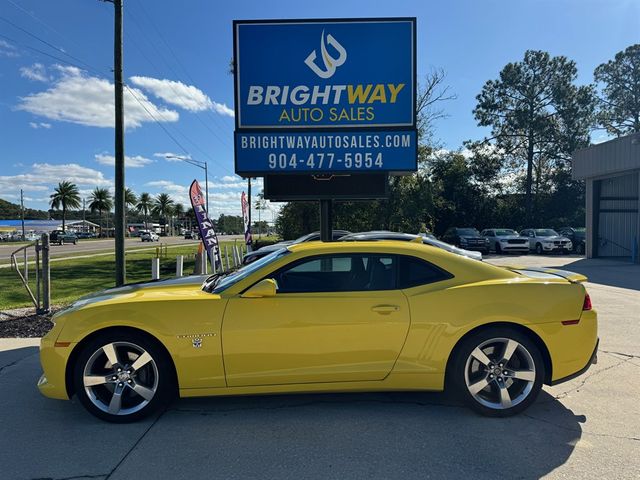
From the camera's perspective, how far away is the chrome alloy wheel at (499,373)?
3727mm

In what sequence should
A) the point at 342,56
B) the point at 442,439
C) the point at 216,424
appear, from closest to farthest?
the point at 442,439 → the point at 216,424 → the point at 342,56

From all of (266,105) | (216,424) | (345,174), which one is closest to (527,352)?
(216,424)

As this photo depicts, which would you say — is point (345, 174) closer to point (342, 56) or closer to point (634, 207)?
point (342, 56)

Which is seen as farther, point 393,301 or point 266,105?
point 266,105

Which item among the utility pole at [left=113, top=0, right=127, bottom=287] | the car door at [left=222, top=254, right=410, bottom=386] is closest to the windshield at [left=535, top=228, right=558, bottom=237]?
the utility pole at [left=113, top=0, right=127, bottom=287]

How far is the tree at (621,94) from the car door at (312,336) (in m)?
49.4

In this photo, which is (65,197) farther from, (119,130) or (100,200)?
(119,130)

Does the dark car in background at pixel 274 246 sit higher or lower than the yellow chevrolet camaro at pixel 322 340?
higher

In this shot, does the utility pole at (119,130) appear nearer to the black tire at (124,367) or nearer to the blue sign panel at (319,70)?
the blue sign panel at (319,70)

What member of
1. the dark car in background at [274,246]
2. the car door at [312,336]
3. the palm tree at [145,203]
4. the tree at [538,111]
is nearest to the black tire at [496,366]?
the car door at [312,336]

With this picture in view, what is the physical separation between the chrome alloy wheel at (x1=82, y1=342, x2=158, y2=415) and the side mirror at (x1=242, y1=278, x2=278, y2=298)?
96 cm

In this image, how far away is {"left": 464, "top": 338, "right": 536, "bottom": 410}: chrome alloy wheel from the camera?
147 inches

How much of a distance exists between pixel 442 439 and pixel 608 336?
14.6 feet

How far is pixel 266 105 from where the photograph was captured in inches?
312
